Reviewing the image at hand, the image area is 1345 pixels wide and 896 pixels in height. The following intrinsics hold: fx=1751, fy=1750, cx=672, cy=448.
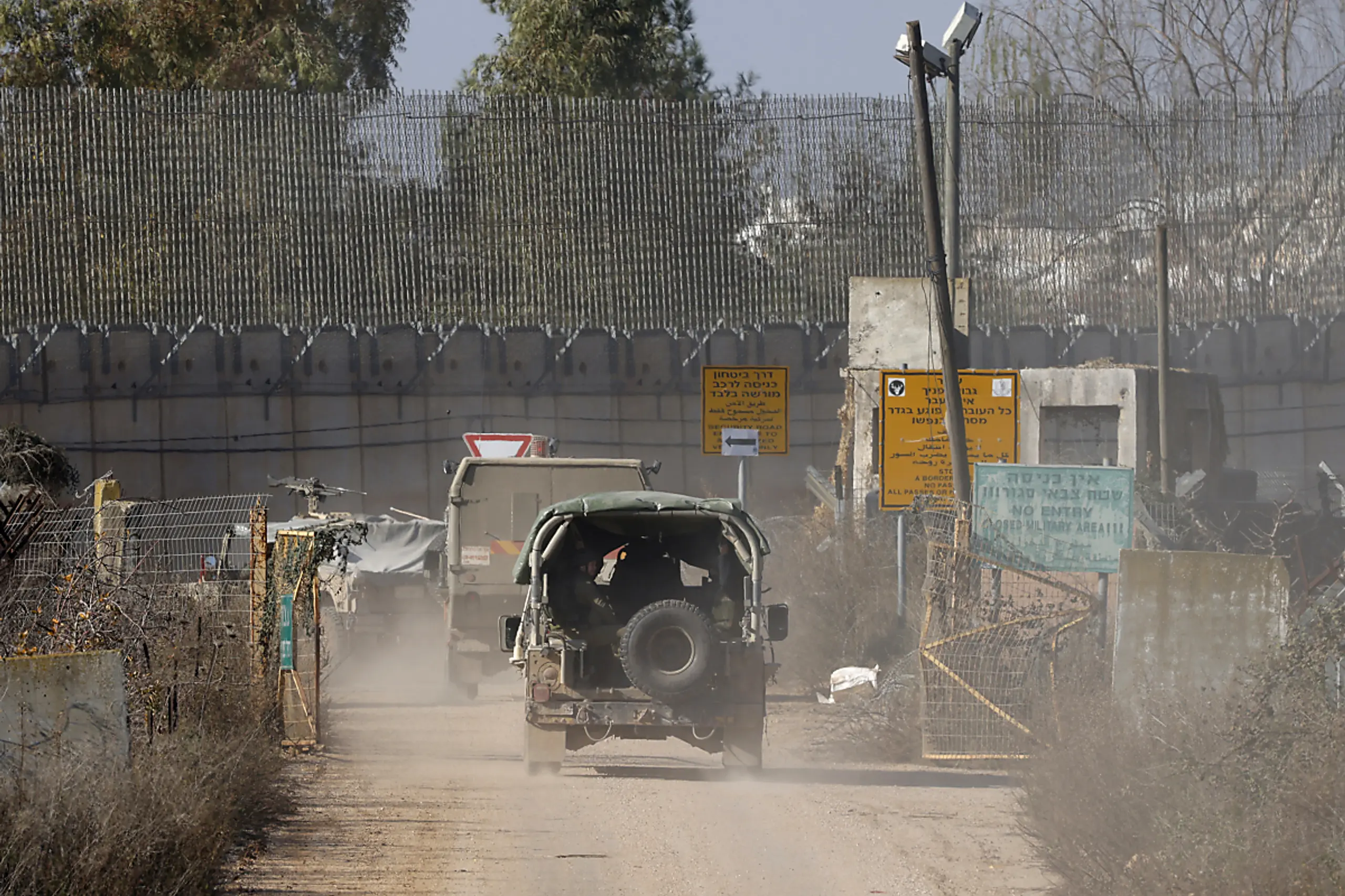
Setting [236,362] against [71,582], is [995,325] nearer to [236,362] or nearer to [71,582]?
[236,362]

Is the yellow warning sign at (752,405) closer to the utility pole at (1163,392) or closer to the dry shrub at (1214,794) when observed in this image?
the utility pole at (1163,392)

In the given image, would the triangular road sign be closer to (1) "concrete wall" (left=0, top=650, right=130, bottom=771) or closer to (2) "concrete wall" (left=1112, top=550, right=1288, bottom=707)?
(2) "concrete wall" (left=1112, top=550, right=1288, bottom=707)

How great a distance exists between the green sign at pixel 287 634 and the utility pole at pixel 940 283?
6780 millimetres

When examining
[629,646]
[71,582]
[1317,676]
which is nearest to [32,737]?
[71,582]

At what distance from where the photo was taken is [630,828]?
10797mm

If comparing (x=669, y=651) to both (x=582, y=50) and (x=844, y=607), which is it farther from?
(x=582, y=50)

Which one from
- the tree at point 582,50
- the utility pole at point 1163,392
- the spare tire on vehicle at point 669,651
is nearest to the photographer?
the spare tire on vehicle at point 669,651

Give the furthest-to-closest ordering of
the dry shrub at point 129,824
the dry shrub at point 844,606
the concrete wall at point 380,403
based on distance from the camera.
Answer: the concrete wall at point 380,403
the dry shrub at point 844,606
the dry shrub at point 129,824

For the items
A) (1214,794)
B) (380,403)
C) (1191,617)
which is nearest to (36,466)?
(380,403)

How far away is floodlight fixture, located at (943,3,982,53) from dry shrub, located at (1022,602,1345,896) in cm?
923

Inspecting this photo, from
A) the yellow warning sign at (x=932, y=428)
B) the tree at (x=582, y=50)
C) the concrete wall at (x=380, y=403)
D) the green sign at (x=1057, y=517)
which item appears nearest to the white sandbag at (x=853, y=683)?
the yellow warning sign at (x=932, y=428)

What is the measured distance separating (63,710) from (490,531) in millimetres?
10144

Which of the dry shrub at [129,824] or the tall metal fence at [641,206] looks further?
the tall metal fence at [641,206]

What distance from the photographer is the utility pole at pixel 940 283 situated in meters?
17.5
